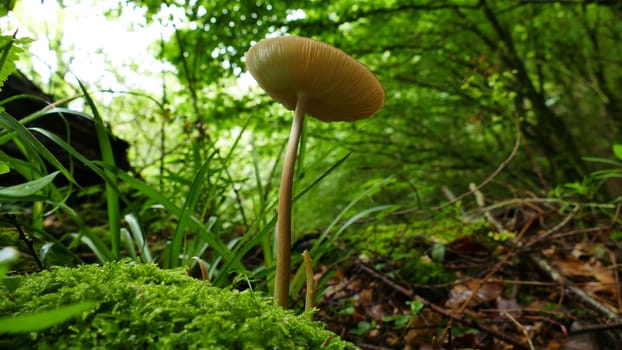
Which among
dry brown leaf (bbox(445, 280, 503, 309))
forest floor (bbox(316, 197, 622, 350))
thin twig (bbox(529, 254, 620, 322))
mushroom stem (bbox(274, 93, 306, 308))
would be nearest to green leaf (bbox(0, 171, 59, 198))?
mushroom stem (bbox(274, 93, 306, 308))

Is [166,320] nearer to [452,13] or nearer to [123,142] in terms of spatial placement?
[123,142]

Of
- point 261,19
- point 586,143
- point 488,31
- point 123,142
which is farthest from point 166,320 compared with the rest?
point 586,143

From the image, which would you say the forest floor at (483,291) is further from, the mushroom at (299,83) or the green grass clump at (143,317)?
the green grass clump at (143,317)

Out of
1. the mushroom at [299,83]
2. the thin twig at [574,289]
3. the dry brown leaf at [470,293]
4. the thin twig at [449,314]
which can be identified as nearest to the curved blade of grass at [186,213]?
the mushroom at [299,83]

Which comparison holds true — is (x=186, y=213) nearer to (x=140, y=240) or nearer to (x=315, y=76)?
(x=140, y=240)

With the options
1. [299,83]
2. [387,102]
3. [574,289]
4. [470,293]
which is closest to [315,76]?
[299,83]

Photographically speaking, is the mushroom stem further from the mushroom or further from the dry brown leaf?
the dry brown leaf
